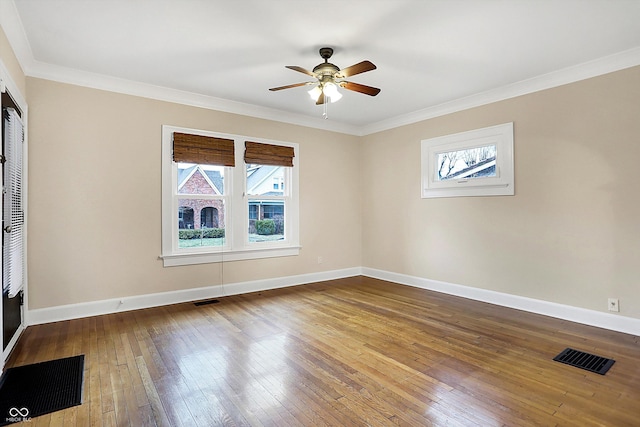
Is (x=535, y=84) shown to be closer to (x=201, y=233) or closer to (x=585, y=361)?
(x=585, y=361)

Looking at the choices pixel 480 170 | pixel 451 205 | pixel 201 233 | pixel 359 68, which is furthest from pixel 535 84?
pixel 201 233

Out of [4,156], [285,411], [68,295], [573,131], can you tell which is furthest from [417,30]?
[68,295]

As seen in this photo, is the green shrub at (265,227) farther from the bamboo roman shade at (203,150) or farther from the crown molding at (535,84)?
the crown molding at (535,84)

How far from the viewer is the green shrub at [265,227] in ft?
17.1

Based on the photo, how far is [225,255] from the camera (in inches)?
189

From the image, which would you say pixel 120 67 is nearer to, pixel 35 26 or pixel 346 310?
pixel 35 26

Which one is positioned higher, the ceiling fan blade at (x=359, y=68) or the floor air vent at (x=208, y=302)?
the ceiling fan blade at (x=359, y=68)

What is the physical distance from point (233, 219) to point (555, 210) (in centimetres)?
410

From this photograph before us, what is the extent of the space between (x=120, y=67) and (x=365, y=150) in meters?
4.03

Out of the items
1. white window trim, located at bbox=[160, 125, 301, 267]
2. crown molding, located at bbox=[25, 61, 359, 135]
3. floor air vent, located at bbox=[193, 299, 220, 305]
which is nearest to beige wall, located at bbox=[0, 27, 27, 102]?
crown molding, located at bbox=[25, 61, 359, 135]

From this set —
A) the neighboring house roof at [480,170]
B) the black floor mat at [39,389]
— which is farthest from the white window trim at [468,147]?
the black floor mat at [39,389]

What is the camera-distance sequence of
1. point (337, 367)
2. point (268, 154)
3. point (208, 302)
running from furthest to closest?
point (268, 154)
point (208, 302)
point (337, 367)

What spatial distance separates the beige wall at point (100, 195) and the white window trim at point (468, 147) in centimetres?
281

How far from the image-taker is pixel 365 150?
247 inches
